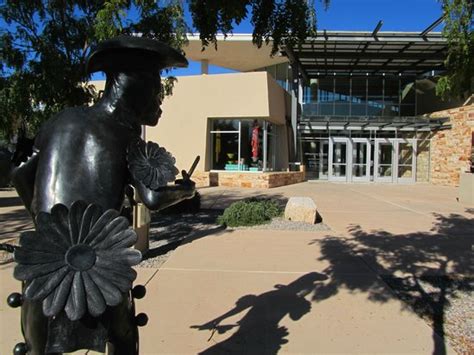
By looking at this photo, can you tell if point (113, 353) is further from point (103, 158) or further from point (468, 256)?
point (468, 256)

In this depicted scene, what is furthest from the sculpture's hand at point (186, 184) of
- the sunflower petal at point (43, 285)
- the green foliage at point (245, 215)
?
the green foliage at point (245, 215)

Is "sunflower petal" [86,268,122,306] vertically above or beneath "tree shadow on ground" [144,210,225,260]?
above

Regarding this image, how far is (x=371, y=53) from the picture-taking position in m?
25.7

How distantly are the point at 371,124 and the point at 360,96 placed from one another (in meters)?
3.93

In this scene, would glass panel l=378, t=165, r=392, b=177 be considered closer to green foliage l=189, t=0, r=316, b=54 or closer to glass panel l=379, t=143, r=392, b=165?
glass panel l=379, t=143, r=392, b=165

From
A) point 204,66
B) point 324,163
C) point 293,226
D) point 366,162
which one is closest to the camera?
point 293,226

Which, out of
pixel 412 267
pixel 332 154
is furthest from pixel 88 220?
pixel 332 154

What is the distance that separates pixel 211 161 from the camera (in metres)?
21.4

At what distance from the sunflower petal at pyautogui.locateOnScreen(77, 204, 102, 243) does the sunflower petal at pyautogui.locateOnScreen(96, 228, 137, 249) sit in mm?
65

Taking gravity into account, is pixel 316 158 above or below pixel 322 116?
below

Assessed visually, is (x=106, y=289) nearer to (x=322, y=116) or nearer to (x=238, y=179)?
(x=238, y=179)

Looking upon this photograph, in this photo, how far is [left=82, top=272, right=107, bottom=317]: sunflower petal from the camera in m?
1.60

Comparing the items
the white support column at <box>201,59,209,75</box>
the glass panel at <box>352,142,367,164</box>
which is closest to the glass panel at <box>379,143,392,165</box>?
the glass panel at <box>352,142,367,164</box>

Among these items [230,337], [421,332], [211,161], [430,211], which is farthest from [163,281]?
[211,161]
